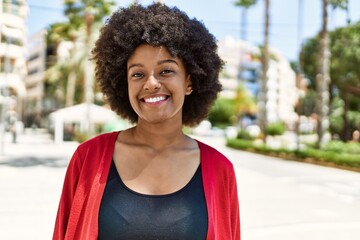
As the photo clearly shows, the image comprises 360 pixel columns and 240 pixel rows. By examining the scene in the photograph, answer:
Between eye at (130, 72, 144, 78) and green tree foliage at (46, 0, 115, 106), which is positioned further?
green tree foliage at (46, 0, 115, 106)

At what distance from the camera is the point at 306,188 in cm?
1071

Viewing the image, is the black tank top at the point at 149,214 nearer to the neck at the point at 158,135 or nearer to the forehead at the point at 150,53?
the neck at the point at 158,135

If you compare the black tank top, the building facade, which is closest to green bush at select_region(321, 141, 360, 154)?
the black tank top

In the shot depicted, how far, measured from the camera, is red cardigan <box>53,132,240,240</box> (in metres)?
1.59

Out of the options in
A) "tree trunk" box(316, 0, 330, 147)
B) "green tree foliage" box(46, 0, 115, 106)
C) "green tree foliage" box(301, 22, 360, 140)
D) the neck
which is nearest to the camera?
the neck

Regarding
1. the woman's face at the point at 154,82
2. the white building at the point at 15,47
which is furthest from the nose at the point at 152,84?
the white building at the point at 15,47

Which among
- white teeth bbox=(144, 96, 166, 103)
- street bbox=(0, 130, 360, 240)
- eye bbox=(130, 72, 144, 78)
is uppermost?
eye bbox=(130, 72, 144, 78)

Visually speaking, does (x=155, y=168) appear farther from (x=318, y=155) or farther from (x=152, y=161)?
(x=318, y=155)

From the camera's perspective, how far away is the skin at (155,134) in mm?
1658

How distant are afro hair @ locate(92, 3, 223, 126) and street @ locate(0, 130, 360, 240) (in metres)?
4.07

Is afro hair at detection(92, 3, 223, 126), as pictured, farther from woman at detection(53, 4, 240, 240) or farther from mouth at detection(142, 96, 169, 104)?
mouth at detection(142, 96, 169, 104)

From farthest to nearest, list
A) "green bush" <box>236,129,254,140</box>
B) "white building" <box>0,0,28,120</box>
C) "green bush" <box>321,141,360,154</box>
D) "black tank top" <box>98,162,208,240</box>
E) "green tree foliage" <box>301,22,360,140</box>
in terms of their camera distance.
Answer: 1. "white building" <box>0,0,28,120</box>
2. "green tree foliage" <box>301,22,360,140</box>
3. "green bush" <box>236,129,254,140</box>
4. "green bush" <box>321,141,360,154</box>
5. "black tank top" <box>98,162,208,240</box>

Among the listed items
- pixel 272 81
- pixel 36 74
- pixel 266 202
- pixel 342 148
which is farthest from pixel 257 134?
pixel 272 81

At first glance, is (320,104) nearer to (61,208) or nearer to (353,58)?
(353,58)
